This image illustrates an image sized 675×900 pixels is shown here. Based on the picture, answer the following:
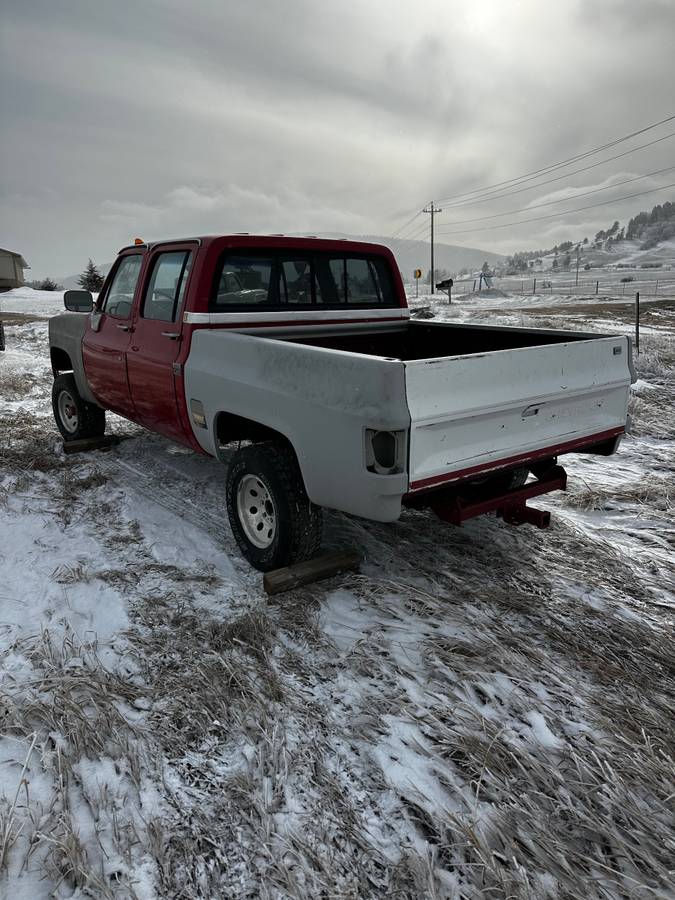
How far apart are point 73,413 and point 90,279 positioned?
4677 cm

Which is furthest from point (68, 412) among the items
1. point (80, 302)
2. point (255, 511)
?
point (255, 511)

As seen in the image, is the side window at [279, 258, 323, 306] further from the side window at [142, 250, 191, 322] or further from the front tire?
the front tire

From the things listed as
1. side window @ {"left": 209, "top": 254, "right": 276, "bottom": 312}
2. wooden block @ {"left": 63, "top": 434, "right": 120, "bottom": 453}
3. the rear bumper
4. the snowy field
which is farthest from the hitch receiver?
wooden block @ {"left": 63, "top": 434, "right": 120, "bottom": 453}

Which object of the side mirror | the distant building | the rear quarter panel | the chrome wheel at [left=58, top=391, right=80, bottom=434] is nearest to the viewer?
the rear quarter panel

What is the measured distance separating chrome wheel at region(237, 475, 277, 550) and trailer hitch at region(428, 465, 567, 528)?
1043 mm

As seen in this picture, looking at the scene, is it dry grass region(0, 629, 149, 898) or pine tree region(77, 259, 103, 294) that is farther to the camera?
pine tree region(77, 259, 103, 294)

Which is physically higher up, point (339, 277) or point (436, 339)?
point (339, 277)

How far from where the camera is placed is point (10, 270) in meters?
44.6

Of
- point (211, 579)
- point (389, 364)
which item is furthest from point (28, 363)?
point (389, 364)

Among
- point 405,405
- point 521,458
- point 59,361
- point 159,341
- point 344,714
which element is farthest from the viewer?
point 59,361

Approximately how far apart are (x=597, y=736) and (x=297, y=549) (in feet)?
6.08

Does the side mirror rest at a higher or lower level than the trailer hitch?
higher

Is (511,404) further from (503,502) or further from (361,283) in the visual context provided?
(361,283)

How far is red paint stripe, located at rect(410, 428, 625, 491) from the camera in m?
3.11
